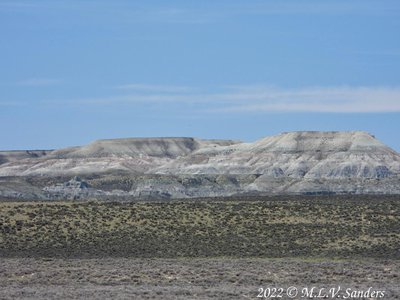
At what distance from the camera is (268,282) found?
3766 centimetres

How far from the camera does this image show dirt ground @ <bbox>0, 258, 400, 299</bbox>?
33.9 metres

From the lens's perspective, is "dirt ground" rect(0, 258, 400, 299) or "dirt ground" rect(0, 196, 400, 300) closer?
"dirt ground" rect(0, 258, 400, 299)

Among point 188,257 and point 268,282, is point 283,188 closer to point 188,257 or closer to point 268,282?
point 188,257

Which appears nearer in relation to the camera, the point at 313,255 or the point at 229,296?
the point at 229,296

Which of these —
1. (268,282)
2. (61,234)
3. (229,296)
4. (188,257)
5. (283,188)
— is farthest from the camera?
(283,188)

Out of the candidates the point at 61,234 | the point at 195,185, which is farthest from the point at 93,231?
the point at 195,185

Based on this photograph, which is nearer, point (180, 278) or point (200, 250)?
point (180, 278)

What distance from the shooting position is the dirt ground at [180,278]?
1336 inches

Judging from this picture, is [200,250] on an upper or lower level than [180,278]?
lower

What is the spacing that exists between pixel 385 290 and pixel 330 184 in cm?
14212

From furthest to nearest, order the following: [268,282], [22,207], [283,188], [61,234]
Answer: [283,188]
[22,207]
[61,234]
[268,282]

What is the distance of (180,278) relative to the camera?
39.1 m

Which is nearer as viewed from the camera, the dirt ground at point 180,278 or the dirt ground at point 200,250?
the dirt ground at point 180,278

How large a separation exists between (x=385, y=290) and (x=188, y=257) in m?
21.3
